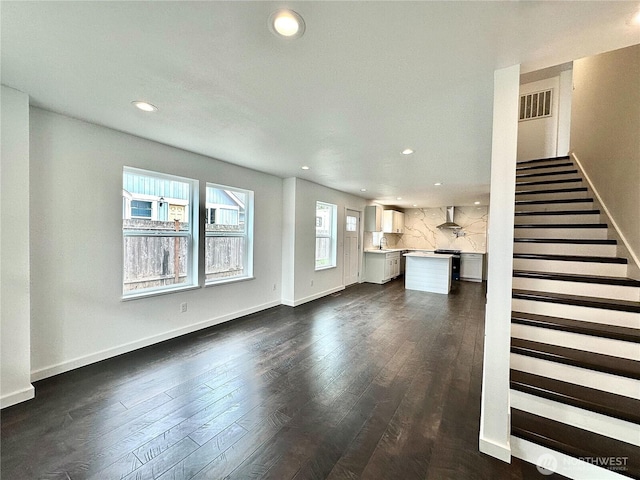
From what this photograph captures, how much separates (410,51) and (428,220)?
27.6ft

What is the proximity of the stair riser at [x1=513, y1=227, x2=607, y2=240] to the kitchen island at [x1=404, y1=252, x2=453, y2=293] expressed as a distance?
334 centimetres

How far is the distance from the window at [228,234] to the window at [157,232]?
0.88 ft

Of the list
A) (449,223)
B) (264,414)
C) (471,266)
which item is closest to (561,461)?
(264,414)

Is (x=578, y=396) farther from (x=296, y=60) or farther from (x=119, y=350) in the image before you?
(x=119, y=350)

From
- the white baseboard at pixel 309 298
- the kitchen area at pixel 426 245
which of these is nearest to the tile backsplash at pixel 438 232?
the kitchen area at pixel 426 245

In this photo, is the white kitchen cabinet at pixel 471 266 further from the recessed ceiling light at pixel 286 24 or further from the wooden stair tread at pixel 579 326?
the recessed ceiling light at pixel 286 24

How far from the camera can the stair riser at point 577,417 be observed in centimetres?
151

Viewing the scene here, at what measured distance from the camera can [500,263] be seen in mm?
1588

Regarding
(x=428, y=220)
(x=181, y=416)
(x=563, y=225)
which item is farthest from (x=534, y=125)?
(x=181, y=416)

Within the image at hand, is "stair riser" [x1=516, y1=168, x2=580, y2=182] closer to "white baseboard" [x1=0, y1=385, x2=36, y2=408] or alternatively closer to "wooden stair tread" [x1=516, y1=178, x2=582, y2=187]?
"wooden stair tread" [x1=516, y1=178, x2=582, y2=187]

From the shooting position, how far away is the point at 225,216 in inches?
161

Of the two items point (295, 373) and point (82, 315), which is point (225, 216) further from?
point (295, 373)

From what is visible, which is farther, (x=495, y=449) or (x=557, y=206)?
(x=557, y=206)

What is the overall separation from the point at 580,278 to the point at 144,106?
3.92 meters
